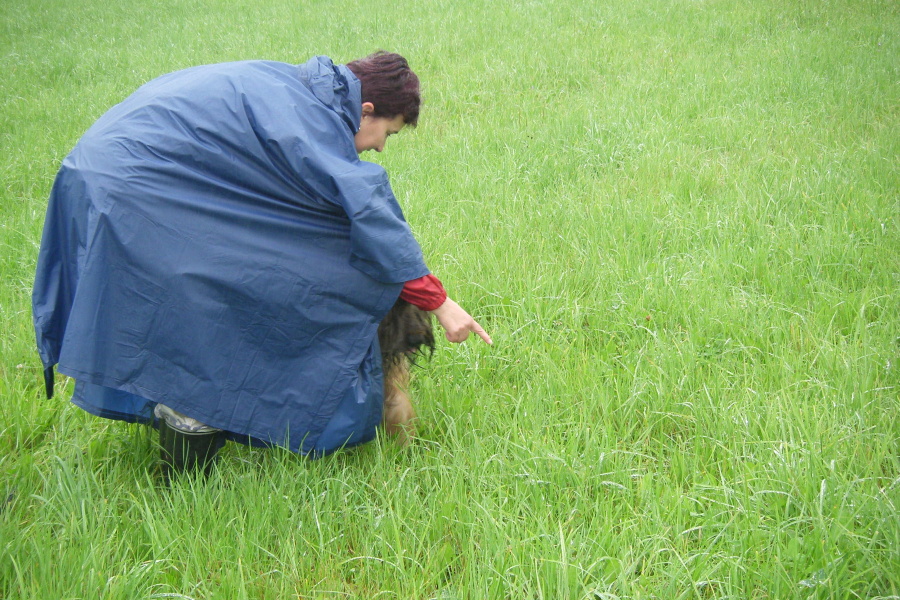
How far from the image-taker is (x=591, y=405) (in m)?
2.87

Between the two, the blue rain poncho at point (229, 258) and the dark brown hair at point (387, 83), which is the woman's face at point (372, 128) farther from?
the blue rain poncho at point (229, 258)

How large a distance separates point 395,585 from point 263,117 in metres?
1.45

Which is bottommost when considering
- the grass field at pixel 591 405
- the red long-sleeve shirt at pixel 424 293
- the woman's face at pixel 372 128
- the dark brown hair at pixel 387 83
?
the grass field at pixel 591 405

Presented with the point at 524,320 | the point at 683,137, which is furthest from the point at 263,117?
the point at 683,137

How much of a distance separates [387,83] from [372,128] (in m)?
0.17

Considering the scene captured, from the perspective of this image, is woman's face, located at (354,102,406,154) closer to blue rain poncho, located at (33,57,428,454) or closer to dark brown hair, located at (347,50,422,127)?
dark brown hair, located at (347,50,422,127)

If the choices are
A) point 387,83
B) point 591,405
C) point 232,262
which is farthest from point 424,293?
point 591,405

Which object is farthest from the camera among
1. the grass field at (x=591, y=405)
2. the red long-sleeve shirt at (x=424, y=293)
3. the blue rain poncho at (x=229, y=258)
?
the red long-sleeve shirt at (x=424, y=293)

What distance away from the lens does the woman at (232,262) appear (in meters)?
2.26

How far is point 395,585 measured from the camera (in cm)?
217

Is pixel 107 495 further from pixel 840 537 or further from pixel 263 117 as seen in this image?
pixel 840 537

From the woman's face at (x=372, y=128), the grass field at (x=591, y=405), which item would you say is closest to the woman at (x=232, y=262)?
the woman's face at (x=372, y=128)

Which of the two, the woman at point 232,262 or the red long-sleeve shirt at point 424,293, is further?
the red long-sleeve shirt at point 424,293

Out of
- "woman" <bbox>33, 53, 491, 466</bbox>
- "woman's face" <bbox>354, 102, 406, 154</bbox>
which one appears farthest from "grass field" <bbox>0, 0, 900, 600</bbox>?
"woman's face" <bbox>354, 102, 406, 154</bbox>
